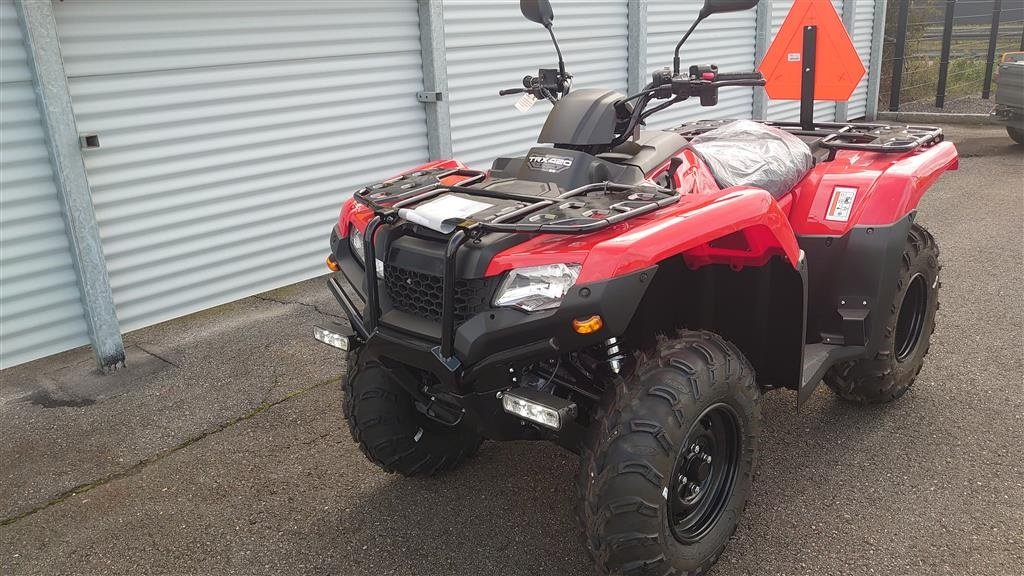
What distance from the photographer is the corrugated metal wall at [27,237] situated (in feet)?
15.8

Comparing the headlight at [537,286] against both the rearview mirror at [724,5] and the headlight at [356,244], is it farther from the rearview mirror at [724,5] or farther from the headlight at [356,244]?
the rearview mirror at [724,5]

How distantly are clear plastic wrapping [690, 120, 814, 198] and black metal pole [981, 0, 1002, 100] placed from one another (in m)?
11.8

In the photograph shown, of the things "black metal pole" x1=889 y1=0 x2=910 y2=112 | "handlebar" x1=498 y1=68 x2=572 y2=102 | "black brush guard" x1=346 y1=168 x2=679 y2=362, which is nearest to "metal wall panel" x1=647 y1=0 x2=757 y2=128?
"black metal pole" x1=889 y1=0 x2=910 y2=112

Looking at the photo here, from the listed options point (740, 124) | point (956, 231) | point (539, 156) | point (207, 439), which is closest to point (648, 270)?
point (539, 156)

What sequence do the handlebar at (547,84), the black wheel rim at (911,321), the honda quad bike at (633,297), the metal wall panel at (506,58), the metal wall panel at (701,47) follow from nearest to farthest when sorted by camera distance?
the honda quad bike at (633,297) → the handlebar at (547,84) → the black wheel rim at (911,321) → the metal wall panel at (506,58) → the metal wall panel at (701,47)

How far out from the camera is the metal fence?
545 inches

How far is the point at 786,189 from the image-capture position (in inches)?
141

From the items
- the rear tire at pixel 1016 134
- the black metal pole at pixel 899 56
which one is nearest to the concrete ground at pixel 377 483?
the rear tire at pixel 1016 134

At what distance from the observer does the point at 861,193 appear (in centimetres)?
360

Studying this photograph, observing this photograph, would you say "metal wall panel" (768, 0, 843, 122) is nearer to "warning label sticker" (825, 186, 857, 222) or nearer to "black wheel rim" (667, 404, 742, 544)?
"warning label sticker" (825, 186, 857, 222)

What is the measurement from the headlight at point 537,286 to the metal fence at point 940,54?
42.8 feet

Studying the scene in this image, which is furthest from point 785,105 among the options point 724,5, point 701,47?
point 724,5

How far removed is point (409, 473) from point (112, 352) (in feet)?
8.44

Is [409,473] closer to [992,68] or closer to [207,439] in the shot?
[207,439]
